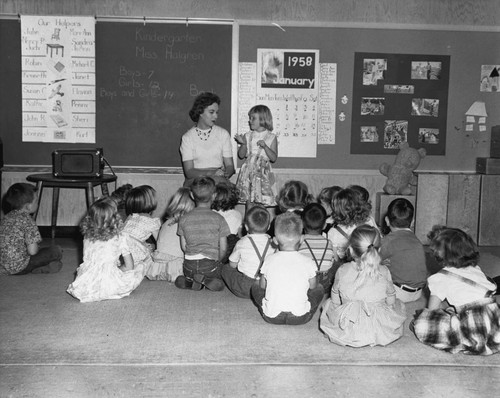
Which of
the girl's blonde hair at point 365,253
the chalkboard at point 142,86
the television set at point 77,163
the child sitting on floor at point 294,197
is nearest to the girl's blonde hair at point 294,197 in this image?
the child sitting on floor at point 294,197

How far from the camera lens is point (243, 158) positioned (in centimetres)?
626

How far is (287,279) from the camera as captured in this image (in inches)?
143

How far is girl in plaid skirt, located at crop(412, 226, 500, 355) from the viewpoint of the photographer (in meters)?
3.31

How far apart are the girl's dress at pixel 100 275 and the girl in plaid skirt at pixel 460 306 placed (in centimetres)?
183

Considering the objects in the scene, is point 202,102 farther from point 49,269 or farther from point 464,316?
point 464,316

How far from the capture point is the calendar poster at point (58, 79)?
6238 mm

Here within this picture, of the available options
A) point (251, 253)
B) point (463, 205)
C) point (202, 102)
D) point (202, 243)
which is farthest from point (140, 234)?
point (463, 205)

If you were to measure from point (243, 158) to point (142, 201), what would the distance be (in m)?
1.70

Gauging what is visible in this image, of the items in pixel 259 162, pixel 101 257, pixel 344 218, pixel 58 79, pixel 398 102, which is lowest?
pixel 101 257

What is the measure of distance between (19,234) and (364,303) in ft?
8.08

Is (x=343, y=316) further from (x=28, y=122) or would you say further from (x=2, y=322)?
(x=28, y=122)

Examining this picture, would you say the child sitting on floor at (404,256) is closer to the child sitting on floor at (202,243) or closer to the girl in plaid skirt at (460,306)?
the girl in plaid skirt at (460,306)

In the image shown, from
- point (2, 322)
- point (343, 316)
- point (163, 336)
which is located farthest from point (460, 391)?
point (2, 322)

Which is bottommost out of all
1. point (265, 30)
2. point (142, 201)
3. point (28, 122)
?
point (142, 201)
